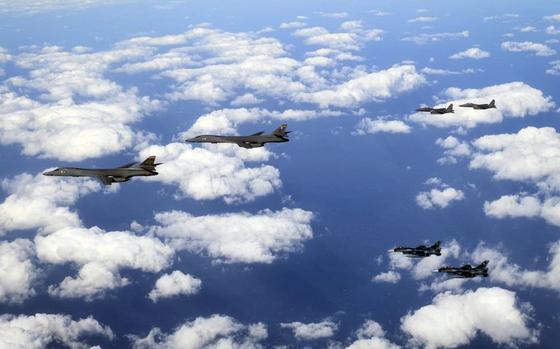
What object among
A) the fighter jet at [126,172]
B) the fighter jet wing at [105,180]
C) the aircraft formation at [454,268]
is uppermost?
the fighter jet at [126,172]

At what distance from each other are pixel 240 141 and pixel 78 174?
1076 inches

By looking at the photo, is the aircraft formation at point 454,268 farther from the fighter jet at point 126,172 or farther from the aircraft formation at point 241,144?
the fighter jet at point 126,172

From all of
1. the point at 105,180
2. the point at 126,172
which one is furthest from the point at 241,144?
the point at 105,180

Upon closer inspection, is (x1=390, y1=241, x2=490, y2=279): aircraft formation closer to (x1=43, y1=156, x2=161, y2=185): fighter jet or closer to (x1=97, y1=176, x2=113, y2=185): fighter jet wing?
(x1=43, y1=156, x2=161, y2=185): fighter jet

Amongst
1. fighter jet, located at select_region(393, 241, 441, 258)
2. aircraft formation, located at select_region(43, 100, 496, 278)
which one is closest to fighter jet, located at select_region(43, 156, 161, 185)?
aircraft formation, located at select_region(43, 100, 496, 278)

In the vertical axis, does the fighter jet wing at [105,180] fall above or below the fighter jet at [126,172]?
below

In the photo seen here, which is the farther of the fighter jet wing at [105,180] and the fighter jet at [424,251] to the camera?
the fighter jet at [424,251]

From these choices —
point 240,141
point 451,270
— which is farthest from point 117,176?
point 451,270

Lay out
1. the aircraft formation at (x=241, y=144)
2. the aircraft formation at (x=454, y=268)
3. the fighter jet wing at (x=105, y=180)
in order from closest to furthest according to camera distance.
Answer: the fighter jet wing at (x=105, y=180) → the aircraft formation at (x=241, y=144) → the aircraft formation at (x=454, y=268)

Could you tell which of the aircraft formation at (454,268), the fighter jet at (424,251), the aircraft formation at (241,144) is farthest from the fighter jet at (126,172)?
the fighter jet at (424,251)

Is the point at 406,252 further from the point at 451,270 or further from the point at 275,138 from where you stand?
the point at 275,138

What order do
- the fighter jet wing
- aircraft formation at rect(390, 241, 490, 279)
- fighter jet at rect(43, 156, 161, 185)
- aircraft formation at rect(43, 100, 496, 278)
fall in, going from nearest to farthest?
the fighter jet wing
fighter jet at rect(43, 156, 161, 185)
aircraft formation at rect(43, 100, 496, 278)
aircraft formation at rect(390, 241, 490, 279)

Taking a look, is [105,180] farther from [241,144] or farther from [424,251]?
[424,251]

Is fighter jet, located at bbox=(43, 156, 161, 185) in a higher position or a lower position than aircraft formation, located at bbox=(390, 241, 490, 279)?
higher
